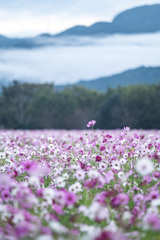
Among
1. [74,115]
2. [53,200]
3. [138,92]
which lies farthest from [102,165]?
[74,115]

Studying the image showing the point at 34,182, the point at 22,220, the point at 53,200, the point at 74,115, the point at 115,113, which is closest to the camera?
the point at 22,220

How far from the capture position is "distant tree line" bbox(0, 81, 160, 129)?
4003cm

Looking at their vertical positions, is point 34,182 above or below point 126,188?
above

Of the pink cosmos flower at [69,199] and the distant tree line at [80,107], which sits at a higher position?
the distant tree line at [80,107]

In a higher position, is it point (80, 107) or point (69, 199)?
point (80, 107)

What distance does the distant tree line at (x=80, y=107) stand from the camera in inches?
1576

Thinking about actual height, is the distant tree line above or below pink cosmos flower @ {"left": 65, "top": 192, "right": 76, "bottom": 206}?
above

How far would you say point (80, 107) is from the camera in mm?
52344

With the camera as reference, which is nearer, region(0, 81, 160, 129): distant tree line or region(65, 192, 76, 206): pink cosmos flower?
region(65, 192, 76, 206): pink cosmos flower

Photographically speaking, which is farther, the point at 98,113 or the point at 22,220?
the point at 98,113

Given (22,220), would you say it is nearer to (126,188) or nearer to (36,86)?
(126,188)

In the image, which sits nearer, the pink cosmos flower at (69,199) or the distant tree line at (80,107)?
the pink cosmos flower at (69,199)

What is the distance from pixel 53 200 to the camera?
3.23m

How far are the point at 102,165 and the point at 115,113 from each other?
36565 mm
